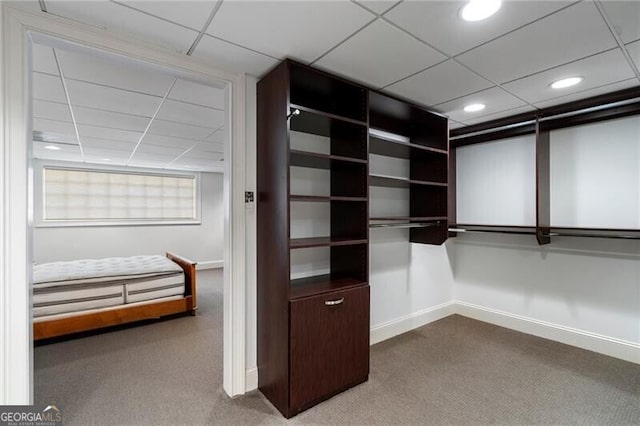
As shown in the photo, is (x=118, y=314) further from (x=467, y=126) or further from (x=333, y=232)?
(x=467, y=126)

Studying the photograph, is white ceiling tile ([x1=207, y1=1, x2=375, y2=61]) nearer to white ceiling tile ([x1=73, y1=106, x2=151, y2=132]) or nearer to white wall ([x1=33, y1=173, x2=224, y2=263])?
white ceiling tile ([x1=73, y1=106, x2=151, y2=132])

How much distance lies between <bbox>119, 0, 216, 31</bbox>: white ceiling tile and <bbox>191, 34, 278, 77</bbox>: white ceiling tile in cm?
16

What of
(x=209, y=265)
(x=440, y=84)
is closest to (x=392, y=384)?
(x=440, y=84)

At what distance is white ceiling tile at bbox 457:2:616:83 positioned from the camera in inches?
60.5

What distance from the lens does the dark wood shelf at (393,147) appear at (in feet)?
8.75

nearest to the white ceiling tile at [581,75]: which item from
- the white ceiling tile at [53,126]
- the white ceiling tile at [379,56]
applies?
the white ceiling tile at [379,56]

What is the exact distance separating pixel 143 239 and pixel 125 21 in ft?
18.5

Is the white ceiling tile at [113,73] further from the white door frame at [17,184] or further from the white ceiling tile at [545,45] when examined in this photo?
the white ceiling tile at [545,45]

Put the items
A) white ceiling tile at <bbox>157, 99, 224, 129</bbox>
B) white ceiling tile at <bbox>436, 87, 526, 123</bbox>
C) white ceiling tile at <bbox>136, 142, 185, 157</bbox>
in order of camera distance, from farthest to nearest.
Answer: white ceiling tile at <bbox>136, 142, 185, 157</bbox>, white ceiling tile at <bbox>157, 99, 224, 129</bbox>, white ceiling tile at <bbox>436, 87, 526, 123</bbox>

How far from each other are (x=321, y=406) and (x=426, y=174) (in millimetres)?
2399

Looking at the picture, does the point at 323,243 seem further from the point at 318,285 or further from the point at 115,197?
the point at 115,197

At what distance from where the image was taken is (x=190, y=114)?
3025 mm

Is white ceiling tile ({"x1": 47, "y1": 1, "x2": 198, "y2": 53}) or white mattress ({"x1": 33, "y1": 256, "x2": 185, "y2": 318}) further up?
white ceiling tile ({"x1": 47, "y1": 1, "x2": 198, "y2": 53})

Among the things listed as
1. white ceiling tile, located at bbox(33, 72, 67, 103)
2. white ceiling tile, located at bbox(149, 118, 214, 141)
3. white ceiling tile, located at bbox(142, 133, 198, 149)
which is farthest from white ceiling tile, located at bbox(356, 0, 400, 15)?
white ceiling tile, located at bbox(142, 133, 198, 149)
